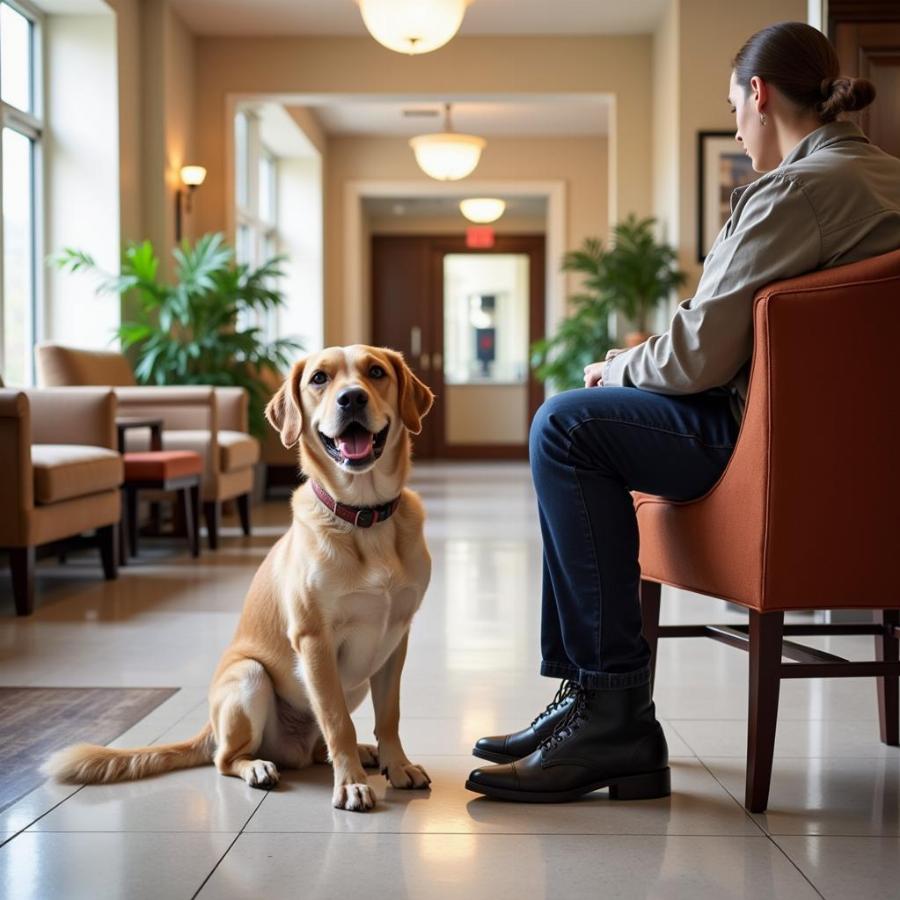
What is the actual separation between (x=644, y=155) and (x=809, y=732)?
649cm

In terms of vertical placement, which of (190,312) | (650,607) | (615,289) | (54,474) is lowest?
(650,607)

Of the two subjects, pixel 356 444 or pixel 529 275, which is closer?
pixel 356 444

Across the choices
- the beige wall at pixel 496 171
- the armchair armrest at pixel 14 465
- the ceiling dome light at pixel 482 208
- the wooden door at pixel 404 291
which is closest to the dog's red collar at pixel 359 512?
the armchair armrest at pixel 14 465

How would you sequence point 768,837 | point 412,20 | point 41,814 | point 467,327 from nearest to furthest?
1. point 768,837
2. point 41,814
3. point 412,20
4. point 467,327

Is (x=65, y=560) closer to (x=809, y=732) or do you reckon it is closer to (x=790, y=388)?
(x=809, y=732)

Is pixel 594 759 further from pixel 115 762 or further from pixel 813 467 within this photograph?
pixel 115 762

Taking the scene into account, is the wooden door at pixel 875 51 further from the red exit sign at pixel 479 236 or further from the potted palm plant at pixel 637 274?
the red exit sign at pixel 479 236

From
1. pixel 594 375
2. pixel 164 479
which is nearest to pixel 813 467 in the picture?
pixel 594 375

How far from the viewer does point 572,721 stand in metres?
1.95

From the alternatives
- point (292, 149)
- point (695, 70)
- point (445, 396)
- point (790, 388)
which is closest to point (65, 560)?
point (790, 388)

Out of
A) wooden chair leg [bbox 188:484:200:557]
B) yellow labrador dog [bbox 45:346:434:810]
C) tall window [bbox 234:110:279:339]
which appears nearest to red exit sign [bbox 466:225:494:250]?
tall window [bbox 234:110:279:339]

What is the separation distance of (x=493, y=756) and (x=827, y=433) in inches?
32.0

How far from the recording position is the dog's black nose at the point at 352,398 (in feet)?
6.25

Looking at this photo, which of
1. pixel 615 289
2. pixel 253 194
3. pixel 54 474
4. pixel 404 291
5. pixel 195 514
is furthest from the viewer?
pixel 404 291
